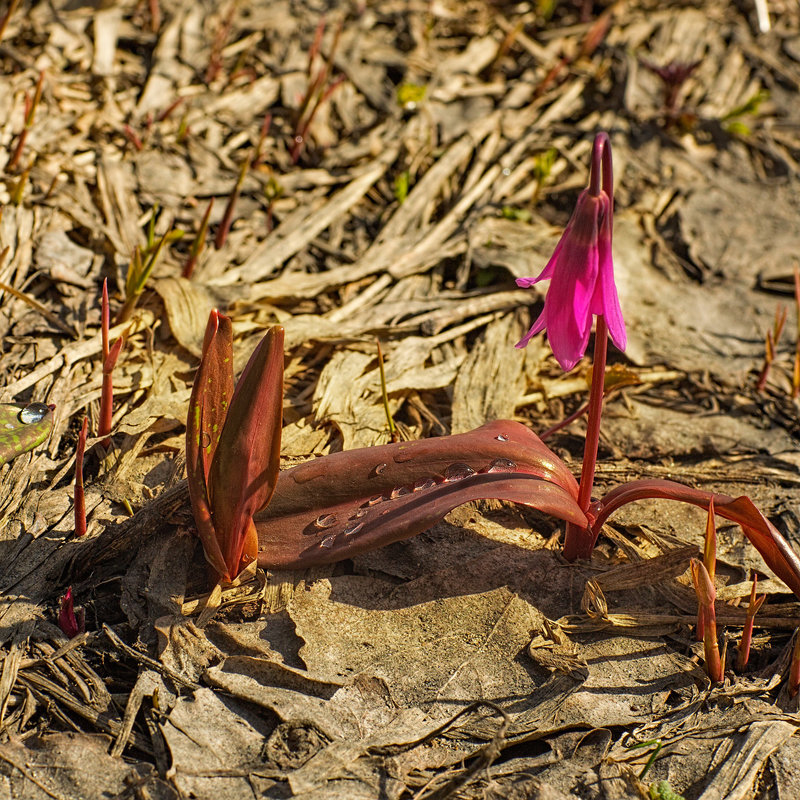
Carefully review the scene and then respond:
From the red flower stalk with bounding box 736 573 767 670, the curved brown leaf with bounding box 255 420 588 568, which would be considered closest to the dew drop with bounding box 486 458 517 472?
the curved brown leaf with bounding box 255 420 588 568

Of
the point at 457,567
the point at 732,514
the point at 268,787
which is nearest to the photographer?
the point at 268,787

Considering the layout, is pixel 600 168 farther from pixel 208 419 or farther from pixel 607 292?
pixel 208 419

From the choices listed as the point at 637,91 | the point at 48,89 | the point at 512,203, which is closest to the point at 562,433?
the point at 512,203

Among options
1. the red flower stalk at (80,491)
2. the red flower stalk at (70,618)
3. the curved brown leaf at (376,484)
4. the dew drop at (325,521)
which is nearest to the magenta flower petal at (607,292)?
the curved brown leaf at (376,484)

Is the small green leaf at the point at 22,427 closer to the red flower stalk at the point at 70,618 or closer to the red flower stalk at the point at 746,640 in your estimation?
the red flower stalk at the point at 70,618

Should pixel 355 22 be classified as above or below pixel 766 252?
above

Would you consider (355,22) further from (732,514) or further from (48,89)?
(732,514)

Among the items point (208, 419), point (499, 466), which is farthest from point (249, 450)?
point (499, 466)
